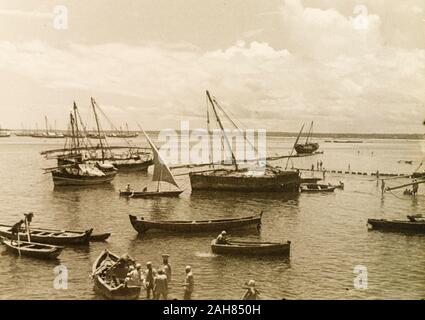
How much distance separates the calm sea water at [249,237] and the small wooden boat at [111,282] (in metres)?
0.99

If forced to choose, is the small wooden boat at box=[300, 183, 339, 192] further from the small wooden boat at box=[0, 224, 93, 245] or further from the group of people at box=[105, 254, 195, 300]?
the group of people at box=[105, 254, 195, 300]

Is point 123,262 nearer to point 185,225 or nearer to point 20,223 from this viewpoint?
point 20,223

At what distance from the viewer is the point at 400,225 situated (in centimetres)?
3928

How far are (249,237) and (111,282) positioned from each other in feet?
52.3

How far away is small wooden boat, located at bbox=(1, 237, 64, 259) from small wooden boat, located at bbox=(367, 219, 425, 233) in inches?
1005

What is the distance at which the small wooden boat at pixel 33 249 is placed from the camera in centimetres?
3019

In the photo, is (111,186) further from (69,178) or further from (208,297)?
(208,297)

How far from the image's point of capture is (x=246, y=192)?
2394 inches

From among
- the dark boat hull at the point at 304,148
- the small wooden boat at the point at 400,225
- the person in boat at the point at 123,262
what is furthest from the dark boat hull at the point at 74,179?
the dark boat hull at the point at 304,148

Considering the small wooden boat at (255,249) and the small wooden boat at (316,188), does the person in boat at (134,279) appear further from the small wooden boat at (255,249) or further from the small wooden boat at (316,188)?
the small wooden boat at (316,188)

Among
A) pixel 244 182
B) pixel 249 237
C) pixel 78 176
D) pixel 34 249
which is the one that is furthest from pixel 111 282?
pixel 78 176

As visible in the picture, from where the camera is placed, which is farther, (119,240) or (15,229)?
(119,240)
